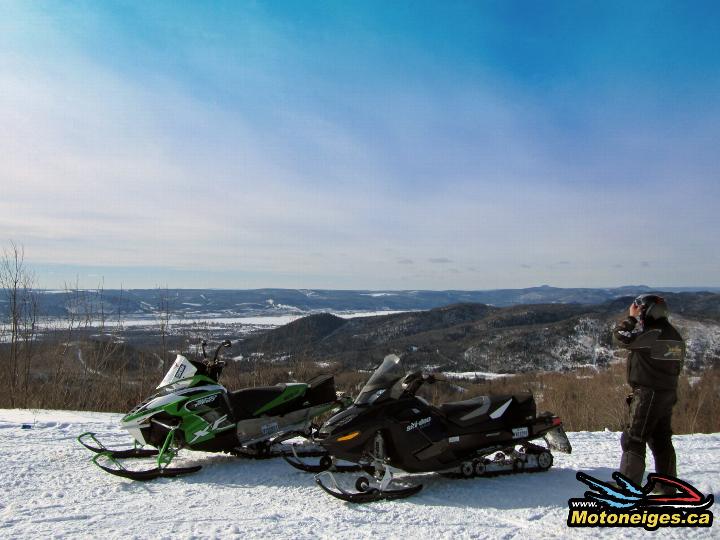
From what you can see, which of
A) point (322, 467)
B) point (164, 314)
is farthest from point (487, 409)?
point (164, 314)

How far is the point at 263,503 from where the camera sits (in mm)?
4387

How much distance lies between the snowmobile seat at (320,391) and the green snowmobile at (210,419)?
1 cm

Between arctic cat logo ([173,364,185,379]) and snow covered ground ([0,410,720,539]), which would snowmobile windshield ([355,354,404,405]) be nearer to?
snow covered ground ([0,410,720,539])

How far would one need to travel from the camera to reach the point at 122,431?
682 centimetres

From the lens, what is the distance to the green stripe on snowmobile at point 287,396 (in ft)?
18.9

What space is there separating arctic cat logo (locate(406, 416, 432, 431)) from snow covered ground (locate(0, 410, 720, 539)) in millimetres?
538

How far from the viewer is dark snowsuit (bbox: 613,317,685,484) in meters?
4.26

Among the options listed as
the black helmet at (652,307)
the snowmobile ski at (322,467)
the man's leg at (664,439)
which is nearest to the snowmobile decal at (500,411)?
the man's leg at (664,439)

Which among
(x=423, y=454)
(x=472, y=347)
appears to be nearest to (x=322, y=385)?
(x=423, y=454)

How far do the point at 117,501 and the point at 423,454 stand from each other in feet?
8.51

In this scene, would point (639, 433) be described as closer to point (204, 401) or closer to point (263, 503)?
point (263, 503)

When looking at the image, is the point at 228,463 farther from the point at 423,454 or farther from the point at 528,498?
the point at 528,498

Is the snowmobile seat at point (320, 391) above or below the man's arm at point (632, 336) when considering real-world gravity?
below

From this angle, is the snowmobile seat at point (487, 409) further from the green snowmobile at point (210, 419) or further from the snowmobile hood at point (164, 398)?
the snowmobile hood at point (164, 398)
